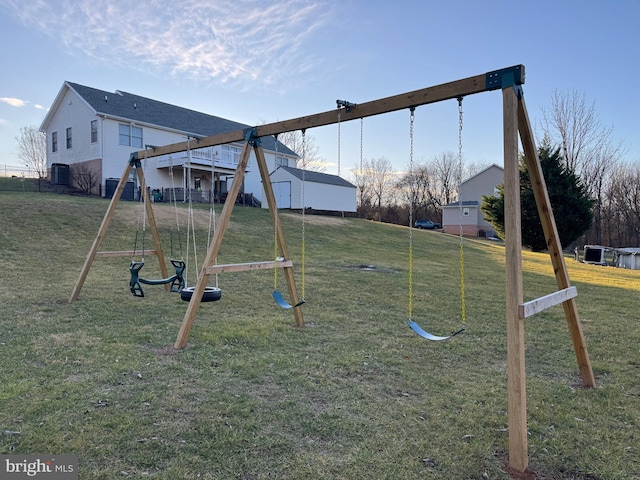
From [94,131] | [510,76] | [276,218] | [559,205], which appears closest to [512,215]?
[510,76]

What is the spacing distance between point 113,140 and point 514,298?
24.2 metres

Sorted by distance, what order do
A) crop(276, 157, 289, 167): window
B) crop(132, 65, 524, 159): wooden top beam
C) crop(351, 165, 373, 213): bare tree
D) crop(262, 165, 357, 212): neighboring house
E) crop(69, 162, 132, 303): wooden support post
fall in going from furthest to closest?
crop(351, 165, 373, 213): bare tree
crop(276, 157, 289, 167): window
crop(262, 165, 357, 212): neighboring house
crop(69, 162, 132, 303): wooden support post
crop(132, 65, 524, 159): wooden top beam

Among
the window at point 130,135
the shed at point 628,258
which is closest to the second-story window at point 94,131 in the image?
the window at point 130,135

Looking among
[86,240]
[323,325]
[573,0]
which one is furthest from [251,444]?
[86,240]

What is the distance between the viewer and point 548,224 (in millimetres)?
3156

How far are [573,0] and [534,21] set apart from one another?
111 cm

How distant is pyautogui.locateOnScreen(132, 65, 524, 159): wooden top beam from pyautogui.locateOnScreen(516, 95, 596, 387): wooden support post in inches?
9.0

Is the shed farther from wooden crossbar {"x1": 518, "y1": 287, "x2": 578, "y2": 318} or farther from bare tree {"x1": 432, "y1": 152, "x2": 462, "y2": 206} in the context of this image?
bare tree {"x1": 432, "y1": 152, "x2": 462, "y2": 206}

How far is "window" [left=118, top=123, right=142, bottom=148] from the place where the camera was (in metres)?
22.5

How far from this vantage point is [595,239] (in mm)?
37156

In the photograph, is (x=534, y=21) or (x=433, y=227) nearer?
(x=534, y=21)

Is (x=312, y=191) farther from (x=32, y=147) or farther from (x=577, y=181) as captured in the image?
(x=32, y=147)

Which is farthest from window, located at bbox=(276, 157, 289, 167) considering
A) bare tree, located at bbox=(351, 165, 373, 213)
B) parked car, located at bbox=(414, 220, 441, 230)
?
bare tree, located at bbox=(351, 165, 373, 213)

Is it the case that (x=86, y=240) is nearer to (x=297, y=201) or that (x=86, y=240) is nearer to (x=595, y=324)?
(x=595, y=324)
